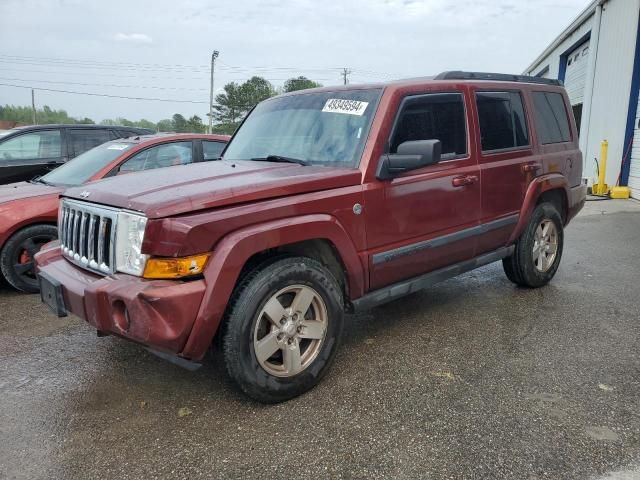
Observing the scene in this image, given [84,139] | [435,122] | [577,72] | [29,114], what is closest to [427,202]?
[435,122]

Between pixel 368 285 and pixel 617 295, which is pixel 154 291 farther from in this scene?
pixel 617 295

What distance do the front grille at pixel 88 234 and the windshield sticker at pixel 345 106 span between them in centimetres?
165

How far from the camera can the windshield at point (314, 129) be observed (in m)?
3.34

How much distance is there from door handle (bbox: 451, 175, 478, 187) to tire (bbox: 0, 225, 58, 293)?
151 inches

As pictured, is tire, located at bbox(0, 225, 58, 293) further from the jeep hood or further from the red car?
the jeep hood

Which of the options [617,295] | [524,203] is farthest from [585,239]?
[524,203]

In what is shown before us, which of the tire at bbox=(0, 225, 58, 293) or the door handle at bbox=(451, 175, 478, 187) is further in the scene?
the tire at bbox=(0, 225, 58, 293)

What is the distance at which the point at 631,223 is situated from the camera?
872 cm

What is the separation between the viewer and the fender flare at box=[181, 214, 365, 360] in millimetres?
2490

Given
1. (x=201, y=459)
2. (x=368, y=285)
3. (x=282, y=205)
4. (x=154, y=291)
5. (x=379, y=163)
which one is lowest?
(x=201, y=459)

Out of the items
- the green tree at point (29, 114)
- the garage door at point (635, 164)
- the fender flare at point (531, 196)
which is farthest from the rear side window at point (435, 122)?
the green tree at point (29, 114)

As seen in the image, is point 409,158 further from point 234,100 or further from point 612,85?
point 234,100

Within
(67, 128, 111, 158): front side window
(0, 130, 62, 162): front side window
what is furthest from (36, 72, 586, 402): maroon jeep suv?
(0, 130, 62, 162): front side window

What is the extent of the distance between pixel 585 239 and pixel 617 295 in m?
2.96
